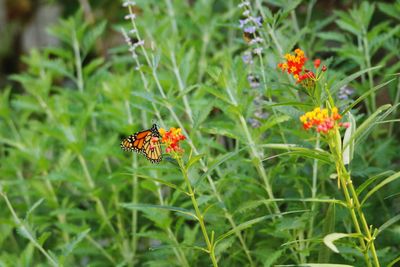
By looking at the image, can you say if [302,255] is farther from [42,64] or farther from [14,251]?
[42,64]

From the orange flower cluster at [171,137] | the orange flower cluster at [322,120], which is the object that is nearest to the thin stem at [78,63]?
the orange flower cluster at [171,137]

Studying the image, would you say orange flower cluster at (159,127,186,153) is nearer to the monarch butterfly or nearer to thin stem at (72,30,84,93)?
the monarch butterfly

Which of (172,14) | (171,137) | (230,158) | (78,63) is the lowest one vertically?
(230,158)

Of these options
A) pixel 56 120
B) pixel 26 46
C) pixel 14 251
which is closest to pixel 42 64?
pixel 56 120

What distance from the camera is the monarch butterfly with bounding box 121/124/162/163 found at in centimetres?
184

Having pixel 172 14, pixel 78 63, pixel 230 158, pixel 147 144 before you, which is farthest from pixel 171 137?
pixel 172 14

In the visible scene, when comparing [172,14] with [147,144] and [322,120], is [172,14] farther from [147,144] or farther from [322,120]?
[322,120]

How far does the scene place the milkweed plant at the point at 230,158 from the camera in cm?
164

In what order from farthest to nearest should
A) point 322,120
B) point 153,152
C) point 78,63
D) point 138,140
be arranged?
point 78,63
point 138,140
point 153,152
point 322,120

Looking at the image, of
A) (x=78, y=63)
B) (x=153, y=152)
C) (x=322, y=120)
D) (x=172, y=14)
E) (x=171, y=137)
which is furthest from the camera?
(x=172, y=14)

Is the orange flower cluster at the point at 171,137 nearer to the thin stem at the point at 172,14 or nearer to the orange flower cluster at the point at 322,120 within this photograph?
the orange flower cluster at the point at 322,120

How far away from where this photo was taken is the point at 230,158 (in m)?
2.12

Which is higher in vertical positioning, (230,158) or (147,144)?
(147,144)

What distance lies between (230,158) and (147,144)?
318 millimetres
